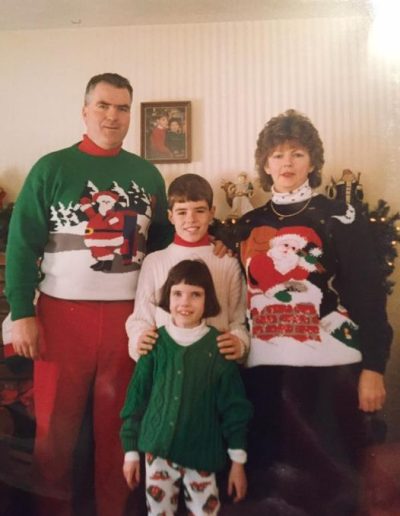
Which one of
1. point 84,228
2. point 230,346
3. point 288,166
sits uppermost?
point 288,166

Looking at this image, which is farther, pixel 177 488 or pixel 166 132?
pixel 166 132

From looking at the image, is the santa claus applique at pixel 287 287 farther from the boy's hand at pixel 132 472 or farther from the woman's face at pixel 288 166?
the boy's hand at pixel 132 472

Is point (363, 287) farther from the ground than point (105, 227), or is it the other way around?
point (105, 227)

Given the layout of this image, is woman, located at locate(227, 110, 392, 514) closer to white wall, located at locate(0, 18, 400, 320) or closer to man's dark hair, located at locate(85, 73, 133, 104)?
white wall, located at locate(0, 18, 400, 320)

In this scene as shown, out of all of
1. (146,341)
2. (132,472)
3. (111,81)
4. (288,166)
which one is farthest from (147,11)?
(132,472)

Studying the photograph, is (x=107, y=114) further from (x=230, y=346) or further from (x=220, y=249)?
(x=230, y=346)

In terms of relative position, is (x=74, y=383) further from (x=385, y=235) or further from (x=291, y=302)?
(x=385, y=235)

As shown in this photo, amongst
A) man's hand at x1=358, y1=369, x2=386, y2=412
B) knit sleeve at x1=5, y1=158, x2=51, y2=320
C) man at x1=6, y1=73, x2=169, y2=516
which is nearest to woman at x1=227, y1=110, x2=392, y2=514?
man's hand at x1=358, y1=369, x2=386, y2=412
